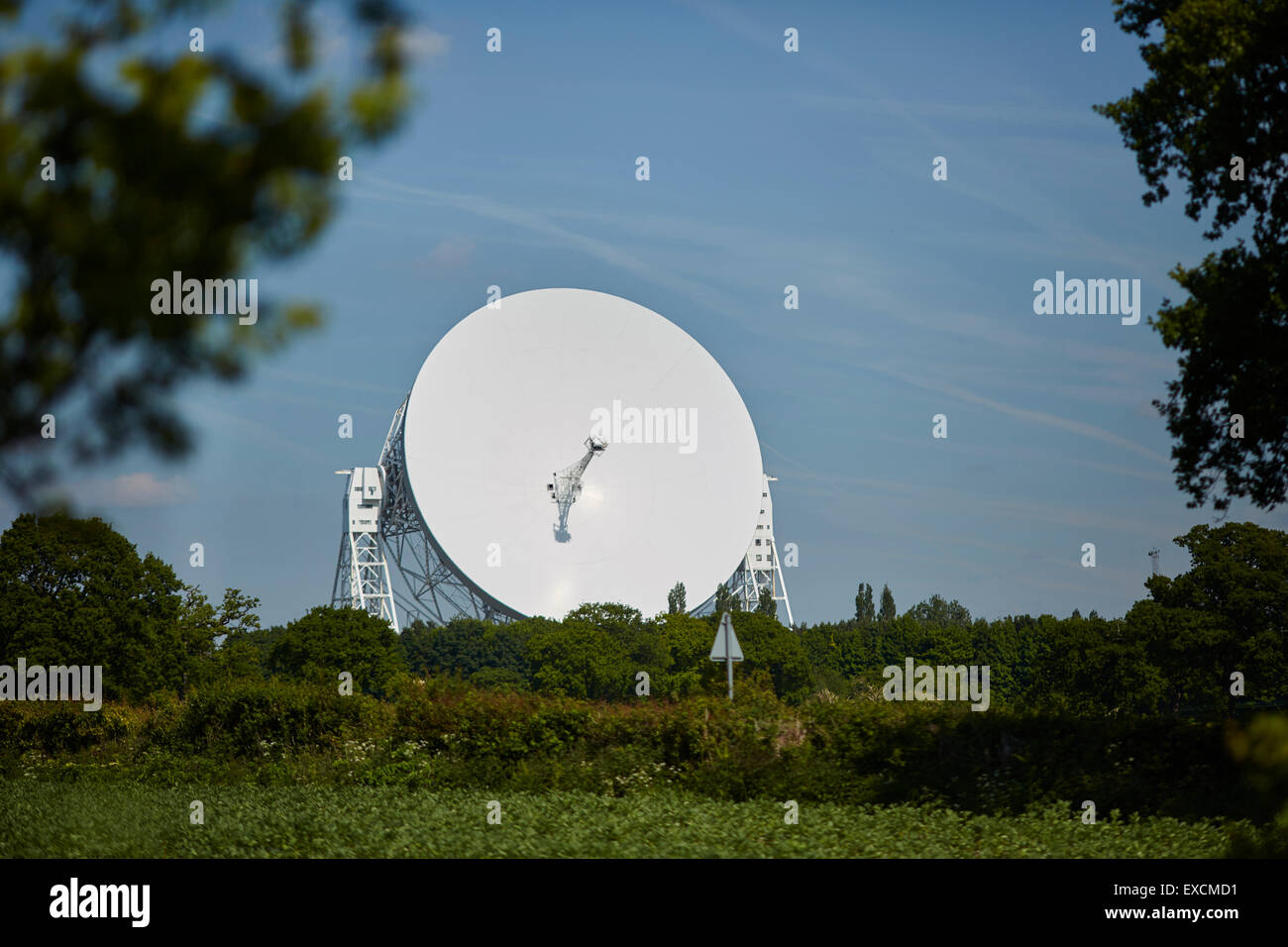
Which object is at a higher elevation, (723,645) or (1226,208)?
(1226,208)

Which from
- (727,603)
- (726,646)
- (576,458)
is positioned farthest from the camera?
(727,603)

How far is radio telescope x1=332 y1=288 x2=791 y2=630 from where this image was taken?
44.2 metres

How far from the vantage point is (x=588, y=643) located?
70938 millimetres

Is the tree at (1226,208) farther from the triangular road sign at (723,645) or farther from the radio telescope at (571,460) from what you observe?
the radio telescope at (571,460)

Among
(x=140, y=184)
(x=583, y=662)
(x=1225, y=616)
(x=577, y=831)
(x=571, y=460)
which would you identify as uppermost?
(x=571, y=460)

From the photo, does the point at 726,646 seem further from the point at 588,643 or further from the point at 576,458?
the point at 588,643

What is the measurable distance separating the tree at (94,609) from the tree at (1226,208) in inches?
1466

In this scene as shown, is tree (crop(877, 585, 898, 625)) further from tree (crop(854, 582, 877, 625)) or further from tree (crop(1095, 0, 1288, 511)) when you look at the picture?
tree (crop(1095, 0, 1288, 511))

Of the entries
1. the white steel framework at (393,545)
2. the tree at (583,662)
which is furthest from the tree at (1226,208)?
the tree at (583,662)

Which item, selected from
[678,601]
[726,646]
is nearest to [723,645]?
[726,646]

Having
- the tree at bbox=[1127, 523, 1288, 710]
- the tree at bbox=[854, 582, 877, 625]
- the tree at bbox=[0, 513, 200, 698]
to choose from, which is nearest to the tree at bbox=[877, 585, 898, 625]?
the tree at bbox=[854, 582, 877, 625]

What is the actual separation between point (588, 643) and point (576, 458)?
2739 centimetres

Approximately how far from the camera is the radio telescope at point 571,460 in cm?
4425
